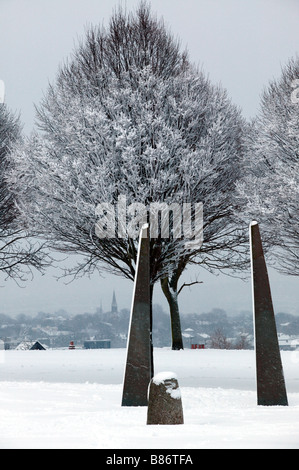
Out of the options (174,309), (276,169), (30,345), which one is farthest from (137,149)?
(30,345)

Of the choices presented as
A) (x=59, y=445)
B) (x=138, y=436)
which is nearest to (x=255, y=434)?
(x=138, y=436)

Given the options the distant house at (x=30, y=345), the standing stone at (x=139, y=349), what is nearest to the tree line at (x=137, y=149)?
the standing stone at (x=139, y=349)

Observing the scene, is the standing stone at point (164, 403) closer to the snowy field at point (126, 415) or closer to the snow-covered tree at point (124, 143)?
the snowy field at point (126, 415)

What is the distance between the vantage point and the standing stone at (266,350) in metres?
11.2

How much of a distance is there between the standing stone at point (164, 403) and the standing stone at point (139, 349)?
2144 mm

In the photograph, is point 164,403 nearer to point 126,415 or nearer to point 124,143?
point 126,415

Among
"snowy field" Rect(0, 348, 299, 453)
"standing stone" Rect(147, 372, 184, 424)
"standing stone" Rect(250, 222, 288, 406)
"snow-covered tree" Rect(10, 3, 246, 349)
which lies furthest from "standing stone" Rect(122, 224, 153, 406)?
"snow-covered tree" Rect(10, 3, 246, 349)

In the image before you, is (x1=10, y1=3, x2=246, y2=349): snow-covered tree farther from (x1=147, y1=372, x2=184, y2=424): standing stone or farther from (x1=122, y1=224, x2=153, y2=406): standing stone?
(x1=147, y1=372, x2=184, y2=424): standing stone

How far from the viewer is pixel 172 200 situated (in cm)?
1678

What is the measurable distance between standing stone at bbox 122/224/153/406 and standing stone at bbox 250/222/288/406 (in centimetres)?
189

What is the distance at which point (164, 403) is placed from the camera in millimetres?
9062

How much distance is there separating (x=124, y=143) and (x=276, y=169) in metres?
5.68
